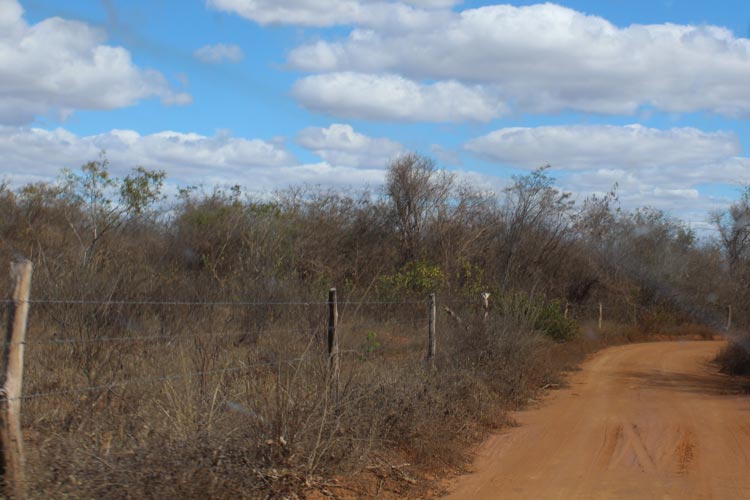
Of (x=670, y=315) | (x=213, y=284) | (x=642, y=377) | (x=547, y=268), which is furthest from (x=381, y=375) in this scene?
(x=670, y=315)

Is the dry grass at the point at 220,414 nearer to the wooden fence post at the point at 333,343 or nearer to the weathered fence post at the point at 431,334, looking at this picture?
the wooden fence post at the point at 333,343

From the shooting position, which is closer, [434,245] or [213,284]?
[213,284]

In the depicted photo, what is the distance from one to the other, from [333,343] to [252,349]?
130 centimetres

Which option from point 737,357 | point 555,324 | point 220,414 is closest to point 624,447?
point 220,414

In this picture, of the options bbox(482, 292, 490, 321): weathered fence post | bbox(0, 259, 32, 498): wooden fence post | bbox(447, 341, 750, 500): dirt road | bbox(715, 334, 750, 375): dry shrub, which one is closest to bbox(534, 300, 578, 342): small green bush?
bbox(715, 334, 750, 375): dry shrub

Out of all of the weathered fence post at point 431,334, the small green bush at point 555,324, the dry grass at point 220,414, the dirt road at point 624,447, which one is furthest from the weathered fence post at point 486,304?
the small green bush at point 555,324

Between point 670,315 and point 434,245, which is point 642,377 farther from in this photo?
point 670,315

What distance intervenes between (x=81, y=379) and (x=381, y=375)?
343 cm

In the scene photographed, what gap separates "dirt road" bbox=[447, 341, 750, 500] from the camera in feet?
26.8

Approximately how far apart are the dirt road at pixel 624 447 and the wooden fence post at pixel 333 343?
1.74 meters

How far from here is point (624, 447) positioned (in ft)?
33.2

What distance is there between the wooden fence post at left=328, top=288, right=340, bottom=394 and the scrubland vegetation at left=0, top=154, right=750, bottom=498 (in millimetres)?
151

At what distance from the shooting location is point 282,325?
10.6m

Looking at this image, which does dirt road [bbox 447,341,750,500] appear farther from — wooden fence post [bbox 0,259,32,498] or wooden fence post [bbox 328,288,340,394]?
wooden fence post [bbox 0,259,32,498]
